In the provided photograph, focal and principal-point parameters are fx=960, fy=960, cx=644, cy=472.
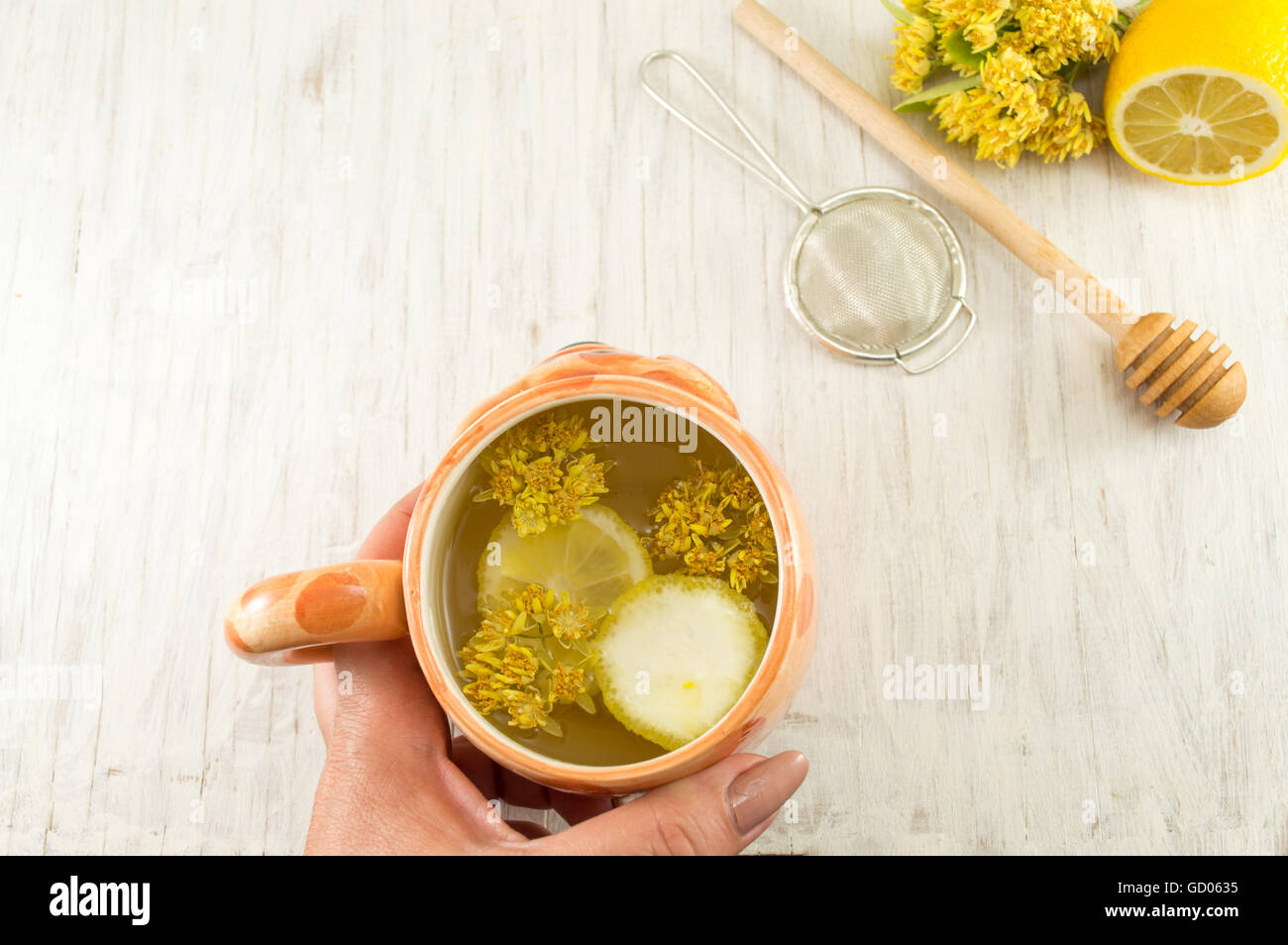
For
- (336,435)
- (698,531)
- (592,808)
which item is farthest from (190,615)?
(698,531)

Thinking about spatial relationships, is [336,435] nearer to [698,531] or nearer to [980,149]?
[698,531]

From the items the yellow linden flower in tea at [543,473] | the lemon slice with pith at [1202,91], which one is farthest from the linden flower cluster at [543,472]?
the lemon slice with pith at [1202,91]

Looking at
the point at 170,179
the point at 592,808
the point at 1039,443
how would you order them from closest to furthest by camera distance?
the point at 592,808, the point at 1039,443, the point at 170,179

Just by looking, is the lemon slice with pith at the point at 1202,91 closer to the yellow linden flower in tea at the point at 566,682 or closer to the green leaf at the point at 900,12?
the green leaf at the point at 900,12

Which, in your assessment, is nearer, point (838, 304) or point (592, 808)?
point (592, 808)

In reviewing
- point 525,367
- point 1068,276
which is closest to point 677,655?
point 525,367

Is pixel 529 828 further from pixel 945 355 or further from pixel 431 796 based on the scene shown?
pixel 945 355
